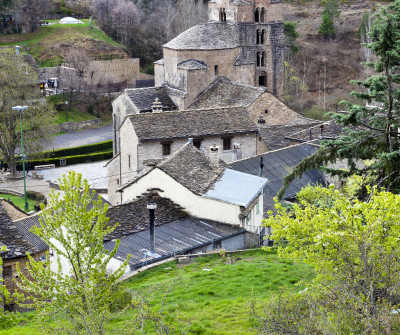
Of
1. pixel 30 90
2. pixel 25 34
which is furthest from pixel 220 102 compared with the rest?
pixel 25 34

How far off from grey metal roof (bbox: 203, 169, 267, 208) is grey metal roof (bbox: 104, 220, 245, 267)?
3.64ft

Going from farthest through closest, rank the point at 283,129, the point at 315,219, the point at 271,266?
the point at 283,129, the point at 271,266, the point at 315,219

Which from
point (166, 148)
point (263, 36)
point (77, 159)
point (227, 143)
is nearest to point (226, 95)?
point (227, 143)

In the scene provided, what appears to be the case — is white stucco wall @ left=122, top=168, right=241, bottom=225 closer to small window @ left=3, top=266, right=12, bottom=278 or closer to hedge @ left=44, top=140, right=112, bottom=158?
small window @ left=3, top=266, right=12, bottom=278

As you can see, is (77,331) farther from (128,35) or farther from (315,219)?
(128,35)

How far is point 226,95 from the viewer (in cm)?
4809

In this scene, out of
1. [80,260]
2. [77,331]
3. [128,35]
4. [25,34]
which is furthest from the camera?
[128,35]

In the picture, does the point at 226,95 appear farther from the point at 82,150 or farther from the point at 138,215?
the point at 138,215

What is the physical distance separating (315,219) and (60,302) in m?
6.21

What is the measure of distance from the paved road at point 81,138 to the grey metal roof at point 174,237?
36813mm

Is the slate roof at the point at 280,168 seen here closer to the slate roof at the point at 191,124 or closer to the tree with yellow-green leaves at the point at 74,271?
the slate roof at the point at 191,124

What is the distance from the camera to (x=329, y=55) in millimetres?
92000

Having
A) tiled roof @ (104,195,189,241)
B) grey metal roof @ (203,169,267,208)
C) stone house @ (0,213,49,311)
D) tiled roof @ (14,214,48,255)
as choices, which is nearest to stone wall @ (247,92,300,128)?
grey metal roof @ (203,169,267,208)

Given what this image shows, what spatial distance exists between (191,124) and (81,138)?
1158 inches
